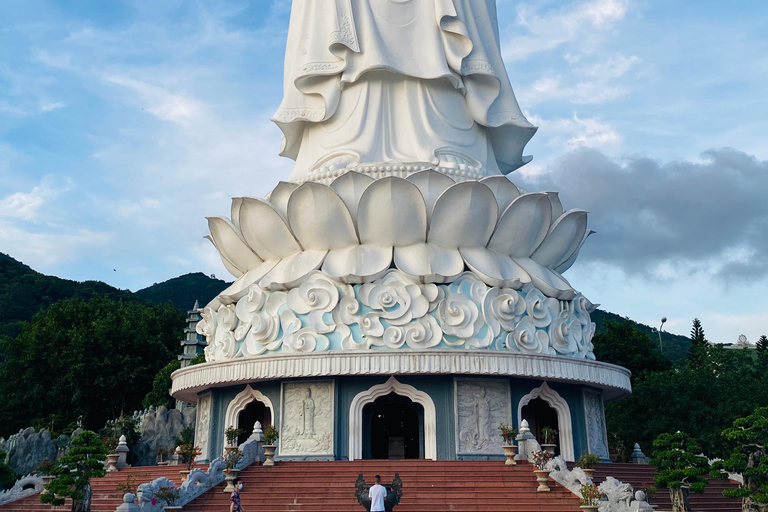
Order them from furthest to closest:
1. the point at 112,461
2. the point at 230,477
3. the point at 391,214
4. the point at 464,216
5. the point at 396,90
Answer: the point at 396,90 → the point at 112,461 → the point at 464,216 → the point at 391,214 → the point at 230,477

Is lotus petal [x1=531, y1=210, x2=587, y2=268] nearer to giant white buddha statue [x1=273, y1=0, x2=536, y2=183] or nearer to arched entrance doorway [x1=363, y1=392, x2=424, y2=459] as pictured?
giant white buddha statue [x1=273, y1=0, x2=536, y2=183]

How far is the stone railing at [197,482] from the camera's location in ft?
40.1

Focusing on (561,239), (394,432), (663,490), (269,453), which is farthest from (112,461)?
(663,490)

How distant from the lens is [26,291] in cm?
4741

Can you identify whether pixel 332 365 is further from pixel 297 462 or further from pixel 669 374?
pixel 669 374

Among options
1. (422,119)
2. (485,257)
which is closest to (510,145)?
(422,119)

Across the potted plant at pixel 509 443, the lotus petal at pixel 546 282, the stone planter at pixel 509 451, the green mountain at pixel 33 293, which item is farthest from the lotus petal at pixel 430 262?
the green mountain at pixel 33 293

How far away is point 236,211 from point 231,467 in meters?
6.67

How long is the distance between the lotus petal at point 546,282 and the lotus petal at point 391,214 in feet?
8.70

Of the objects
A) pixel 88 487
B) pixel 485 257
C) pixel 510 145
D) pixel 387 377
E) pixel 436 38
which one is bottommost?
pixel 88 487

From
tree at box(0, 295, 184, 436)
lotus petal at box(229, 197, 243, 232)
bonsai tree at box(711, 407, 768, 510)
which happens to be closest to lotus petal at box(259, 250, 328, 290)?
lotus petal at box(229, 197, 243, 232)

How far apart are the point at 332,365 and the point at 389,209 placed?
364cm

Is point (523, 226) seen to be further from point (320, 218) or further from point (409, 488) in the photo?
point (409, 488)

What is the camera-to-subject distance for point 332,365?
16.2m
